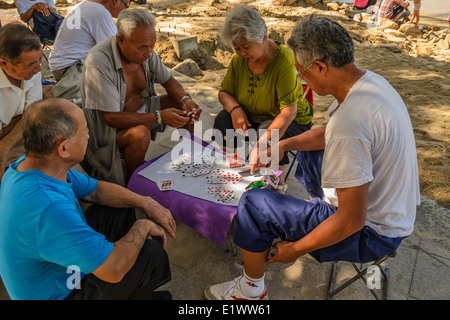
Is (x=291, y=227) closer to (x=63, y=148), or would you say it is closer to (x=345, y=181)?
(x=345, y=181)

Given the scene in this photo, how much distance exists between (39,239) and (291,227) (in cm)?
128

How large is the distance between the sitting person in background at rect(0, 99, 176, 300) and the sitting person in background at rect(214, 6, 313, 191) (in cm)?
135

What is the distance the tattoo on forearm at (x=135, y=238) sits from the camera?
177cm

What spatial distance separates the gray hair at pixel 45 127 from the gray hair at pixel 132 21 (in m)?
1.42

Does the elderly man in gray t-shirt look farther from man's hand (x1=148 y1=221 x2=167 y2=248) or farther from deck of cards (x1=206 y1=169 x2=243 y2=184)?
man's hand (x1=148 y1=221 x2=167 y2=248)

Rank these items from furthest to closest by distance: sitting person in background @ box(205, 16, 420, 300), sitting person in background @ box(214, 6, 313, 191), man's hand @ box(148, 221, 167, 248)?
sitting person in background @ box(214, 6, 313, 191)
man's hand @ box(148, 221, 167, 248)
sitting person in background @ box(205, 16, 420, 300)

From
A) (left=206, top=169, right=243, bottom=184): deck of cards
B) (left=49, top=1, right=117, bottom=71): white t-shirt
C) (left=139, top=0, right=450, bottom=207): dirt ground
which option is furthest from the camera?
(left=139, top=0, right=450, bottom=207): dirt ground

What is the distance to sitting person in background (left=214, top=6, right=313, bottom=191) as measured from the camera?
9.36 feet

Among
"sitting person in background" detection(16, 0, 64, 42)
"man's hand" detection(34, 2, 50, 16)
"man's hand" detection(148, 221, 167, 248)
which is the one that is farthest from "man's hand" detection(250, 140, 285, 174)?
"man's hand" detection(34, 2, 50, 16)

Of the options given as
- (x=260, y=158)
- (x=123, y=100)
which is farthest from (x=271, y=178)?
(x=123, y=100)

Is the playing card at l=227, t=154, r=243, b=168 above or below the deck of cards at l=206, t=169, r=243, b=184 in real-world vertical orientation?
above

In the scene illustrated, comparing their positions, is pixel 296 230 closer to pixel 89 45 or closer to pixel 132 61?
pixel 132 61

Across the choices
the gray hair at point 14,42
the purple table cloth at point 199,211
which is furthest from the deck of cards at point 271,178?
the gray hair at point 14,42

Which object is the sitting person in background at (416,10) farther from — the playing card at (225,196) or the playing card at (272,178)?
the playing card at (225,196)
